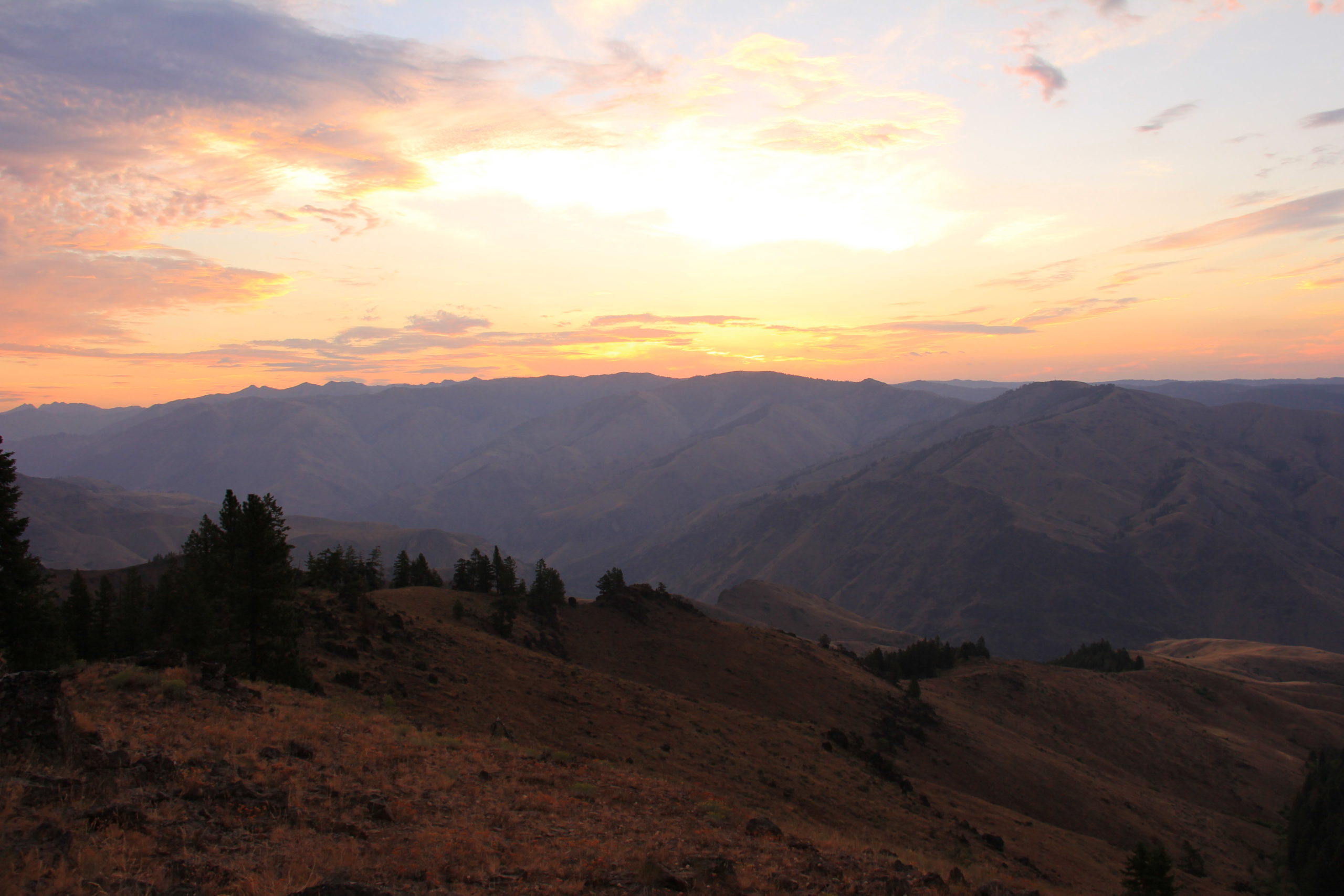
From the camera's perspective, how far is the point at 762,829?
20.7 metres

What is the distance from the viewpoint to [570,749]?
3158 cm

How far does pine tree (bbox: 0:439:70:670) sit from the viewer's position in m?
29.7

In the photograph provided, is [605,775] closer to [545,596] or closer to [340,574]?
[340,574]

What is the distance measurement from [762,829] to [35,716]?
18.6 m

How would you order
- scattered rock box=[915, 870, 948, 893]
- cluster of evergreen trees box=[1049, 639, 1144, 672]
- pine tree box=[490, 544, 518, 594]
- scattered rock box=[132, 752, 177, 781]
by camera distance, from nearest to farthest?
scattered rock box=[132, 752, 177, 781] → scattered rock box=[915, 870, 948, 893] → pine tree box=[490, 544, 518, 594] → cluster of evergreen trees box=[1049, 639, 1144, 672]

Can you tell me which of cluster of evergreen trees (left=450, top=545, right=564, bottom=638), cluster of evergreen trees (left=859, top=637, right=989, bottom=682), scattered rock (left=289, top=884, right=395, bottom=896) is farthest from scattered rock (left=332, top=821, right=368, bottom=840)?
cluster of evergreen trees (left=859, top=637, right=989, bottom=682)

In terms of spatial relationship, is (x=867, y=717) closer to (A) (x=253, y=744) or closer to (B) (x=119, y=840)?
(A) (x=253, y=744)

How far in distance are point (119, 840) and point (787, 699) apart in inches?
A: 2141

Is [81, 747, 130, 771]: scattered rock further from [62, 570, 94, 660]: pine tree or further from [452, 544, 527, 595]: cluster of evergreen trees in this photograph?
[452, 544, 527, 595]: cluster of evergreen trees

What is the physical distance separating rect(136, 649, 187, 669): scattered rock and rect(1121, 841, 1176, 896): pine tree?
39.2 metres

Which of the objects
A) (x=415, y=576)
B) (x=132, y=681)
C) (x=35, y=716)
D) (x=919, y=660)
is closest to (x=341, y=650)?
(x=132, y=681)

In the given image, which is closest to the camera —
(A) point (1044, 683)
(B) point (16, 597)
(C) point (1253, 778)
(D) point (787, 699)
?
(B) point (16, 597)

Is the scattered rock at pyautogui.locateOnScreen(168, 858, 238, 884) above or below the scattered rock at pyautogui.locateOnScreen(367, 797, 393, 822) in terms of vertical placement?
above

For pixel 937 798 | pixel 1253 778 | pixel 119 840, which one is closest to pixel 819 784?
pixel 937 798
